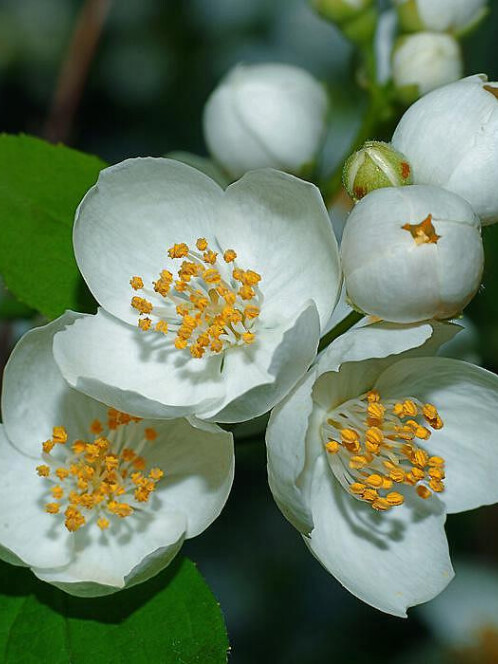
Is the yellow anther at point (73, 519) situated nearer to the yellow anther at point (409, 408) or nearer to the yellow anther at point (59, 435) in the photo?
the yellow anther at point (59, 435)

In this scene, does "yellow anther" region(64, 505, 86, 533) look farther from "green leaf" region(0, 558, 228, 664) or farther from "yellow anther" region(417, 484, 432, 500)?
"yellow anther" region(417, 484, 432, 500)

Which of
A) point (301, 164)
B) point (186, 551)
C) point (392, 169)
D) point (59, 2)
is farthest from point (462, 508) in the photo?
point (59, 2)

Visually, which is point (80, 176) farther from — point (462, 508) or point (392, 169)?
point (462, 508)

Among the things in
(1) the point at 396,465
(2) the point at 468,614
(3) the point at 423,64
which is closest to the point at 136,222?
(1) the point at 396,465

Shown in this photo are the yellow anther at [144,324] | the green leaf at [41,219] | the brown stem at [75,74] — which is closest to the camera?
the yellow anther at [144,324]

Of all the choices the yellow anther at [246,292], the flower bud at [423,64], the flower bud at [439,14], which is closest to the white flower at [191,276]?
the yellow anther at [246,292]

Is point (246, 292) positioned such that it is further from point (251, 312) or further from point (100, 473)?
point (100, 473)

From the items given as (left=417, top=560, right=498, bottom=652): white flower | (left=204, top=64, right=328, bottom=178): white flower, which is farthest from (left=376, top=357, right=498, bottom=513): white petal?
(left=417, top=560, right=498, bottom=652): white flower
